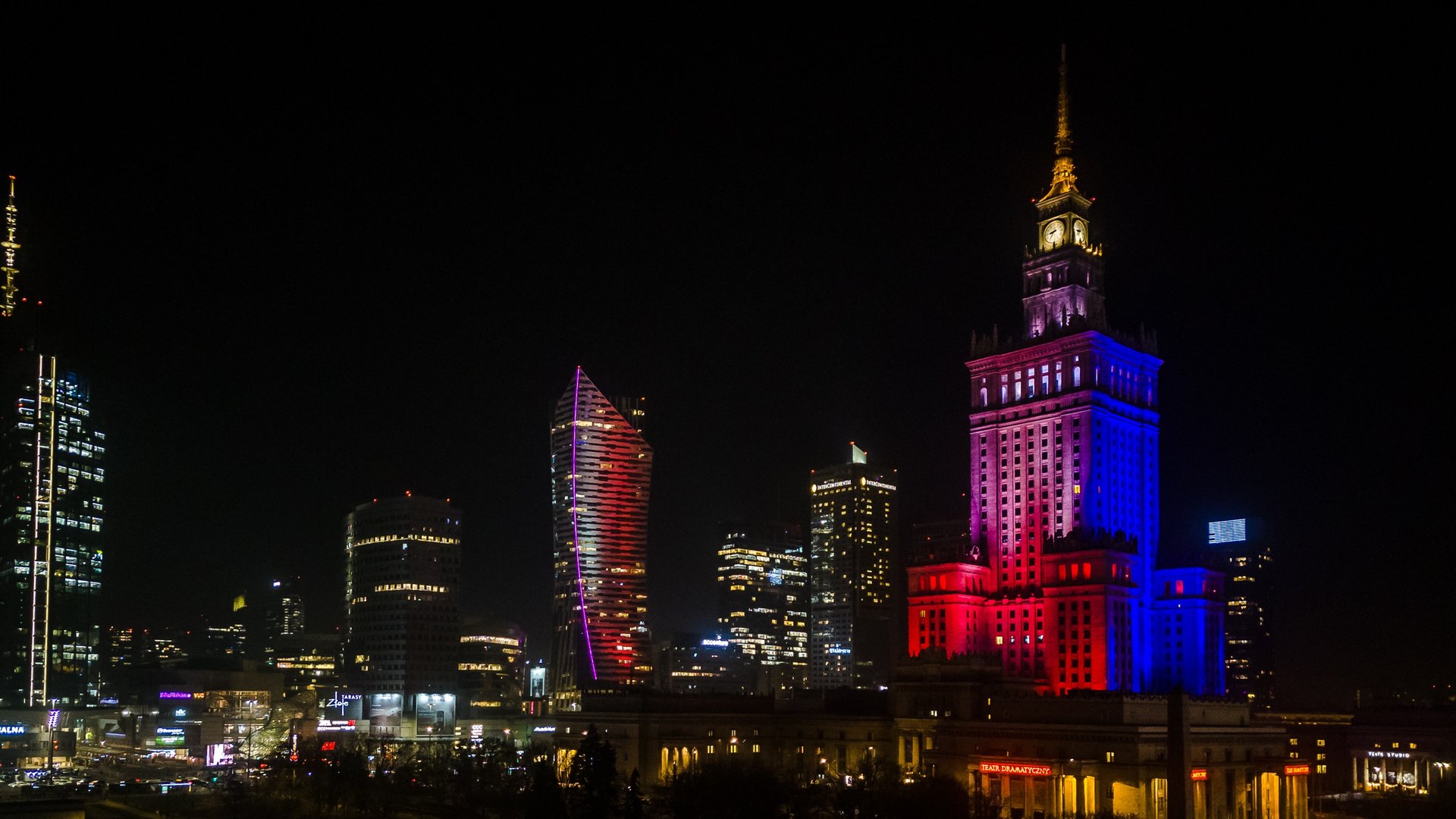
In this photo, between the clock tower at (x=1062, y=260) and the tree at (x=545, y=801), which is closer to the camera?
the tree at (x=545, y=801)

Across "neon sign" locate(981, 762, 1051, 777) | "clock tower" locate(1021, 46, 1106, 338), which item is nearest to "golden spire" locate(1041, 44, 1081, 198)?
"clock tower" locate(1021, 46, 1106, 338)

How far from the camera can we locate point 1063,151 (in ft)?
630

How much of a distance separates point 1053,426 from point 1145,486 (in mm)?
15226

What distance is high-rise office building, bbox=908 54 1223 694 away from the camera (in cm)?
17362

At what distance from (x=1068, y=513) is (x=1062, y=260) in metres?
33.6

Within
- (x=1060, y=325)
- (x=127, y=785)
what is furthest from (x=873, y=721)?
(x=127, y=785)

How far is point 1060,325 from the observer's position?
185 m

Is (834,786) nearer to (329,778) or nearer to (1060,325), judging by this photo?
(329,778)

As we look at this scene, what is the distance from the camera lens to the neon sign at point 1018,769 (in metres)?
145

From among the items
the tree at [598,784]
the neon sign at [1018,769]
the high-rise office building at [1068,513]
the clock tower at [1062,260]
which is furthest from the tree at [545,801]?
Result: the clock tower at [1062,260]

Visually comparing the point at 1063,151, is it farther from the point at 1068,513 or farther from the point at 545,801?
the point at 545,801

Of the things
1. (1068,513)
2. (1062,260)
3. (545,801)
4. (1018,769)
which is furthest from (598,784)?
(1062,260)

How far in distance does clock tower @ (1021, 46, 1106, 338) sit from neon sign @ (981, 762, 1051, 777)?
2348 inches

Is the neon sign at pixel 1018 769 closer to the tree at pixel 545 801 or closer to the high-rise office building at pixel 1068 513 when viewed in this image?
the high-rise office building at pixel 1068 513
